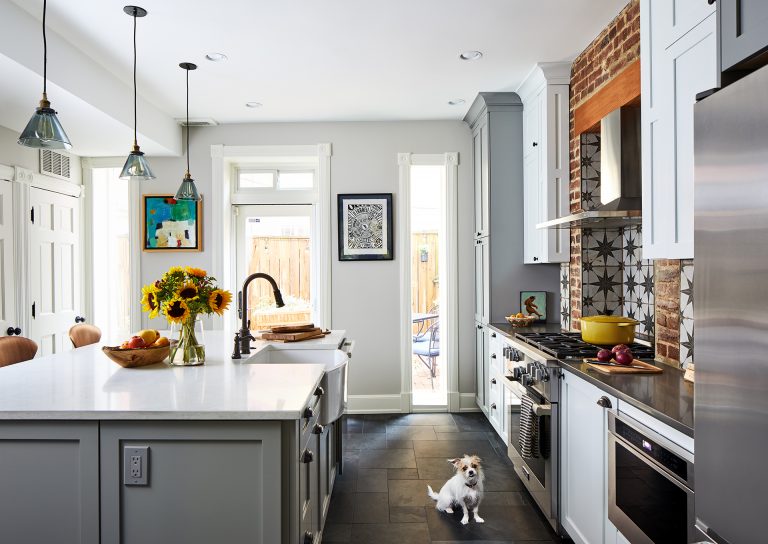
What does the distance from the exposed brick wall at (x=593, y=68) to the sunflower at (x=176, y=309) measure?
252cm

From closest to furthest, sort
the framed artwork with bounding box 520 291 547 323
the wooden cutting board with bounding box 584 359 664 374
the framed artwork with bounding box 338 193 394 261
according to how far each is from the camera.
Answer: the wooden cutting board with bounding box 584 359 664 374, the framed artwork with bounding box 520 291 547 323, the framed artwork with bounding box 338 193 394 261

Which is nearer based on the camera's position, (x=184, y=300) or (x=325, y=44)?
(x=184, y=300)

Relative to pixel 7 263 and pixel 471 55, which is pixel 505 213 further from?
pixel 7 263

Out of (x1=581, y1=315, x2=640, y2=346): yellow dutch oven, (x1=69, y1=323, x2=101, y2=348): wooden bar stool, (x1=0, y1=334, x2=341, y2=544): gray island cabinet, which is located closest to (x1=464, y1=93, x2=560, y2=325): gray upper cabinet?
(x1=581, y1=315, x2=640, y2=346): yellow dutch oven

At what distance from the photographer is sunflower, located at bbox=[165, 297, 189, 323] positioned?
7.19 feet

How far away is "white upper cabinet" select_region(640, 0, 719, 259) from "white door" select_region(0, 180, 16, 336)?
14.1 feet

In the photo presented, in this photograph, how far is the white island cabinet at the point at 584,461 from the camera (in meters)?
2.04

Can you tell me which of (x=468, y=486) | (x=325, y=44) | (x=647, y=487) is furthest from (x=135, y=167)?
(x=647, y=487)

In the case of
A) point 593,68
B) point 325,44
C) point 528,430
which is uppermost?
point 325,44

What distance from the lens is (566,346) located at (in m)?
2.76

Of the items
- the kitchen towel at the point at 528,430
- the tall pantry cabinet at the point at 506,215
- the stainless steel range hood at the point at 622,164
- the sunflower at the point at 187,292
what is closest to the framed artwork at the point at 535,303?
the tall pantry cabinet at the point at 506,215

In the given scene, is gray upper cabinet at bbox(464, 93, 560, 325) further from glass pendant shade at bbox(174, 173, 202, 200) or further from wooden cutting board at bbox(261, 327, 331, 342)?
glass pendant shade at bbox(174, 173, 202, 200)

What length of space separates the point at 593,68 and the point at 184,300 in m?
2.86

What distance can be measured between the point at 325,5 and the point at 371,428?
325 centimetres
